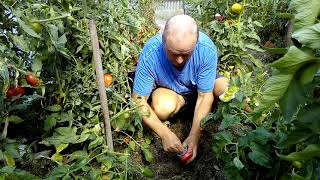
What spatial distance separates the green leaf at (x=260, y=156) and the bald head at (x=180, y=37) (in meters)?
0.65

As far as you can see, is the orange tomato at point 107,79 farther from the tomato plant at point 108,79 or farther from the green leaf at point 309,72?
the green leaf at point 309,72

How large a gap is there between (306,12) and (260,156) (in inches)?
39.3

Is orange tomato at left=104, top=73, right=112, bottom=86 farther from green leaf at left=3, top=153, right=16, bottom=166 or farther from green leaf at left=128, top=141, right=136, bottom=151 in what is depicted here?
green leaf at left=3, top=153, right=16, bottom=166

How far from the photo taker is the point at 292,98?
0.72m

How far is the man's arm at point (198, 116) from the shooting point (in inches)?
86.8

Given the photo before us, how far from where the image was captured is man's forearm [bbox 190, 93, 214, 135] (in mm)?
2250

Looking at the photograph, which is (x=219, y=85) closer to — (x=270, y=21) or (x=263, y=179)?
(x=263, y=179)

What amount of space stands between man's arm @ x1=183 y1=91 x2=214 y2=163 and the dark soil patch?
7cm

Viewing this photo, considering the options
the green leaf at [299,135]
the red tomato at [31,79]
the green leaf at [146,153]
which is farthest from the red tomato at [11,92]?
the green leaf at [299,135]

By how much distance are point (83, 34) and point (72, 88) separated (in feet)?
0.86

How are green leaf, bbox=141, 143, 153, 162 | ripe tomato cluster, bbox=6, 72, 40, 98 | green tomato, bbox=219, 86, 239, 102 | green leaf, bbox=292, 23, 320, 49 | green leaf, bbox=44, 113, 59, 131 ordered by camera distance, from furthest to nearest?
green leaf, bbox=141, 143, 153, 162
green leaf, bbox=44, 113, 59, 131
green tomato, bbox=219, 86, 239, 102
ripe tomato cluster, bbox=6, 72, 40, 98
green leaf, bbox=292, 23, 320, 49

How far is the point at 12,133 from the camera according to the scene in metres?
2.19

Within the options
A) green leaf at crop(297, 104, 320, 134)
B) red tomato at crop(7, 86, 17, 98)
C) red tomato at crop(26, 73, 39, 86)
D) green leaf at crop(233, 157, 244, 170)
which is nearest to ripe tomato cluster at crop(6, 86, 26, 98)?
red tomato at crop(7, 86, 17, 98)

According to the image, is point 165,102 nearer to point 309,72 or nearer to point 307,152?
point 307,152
